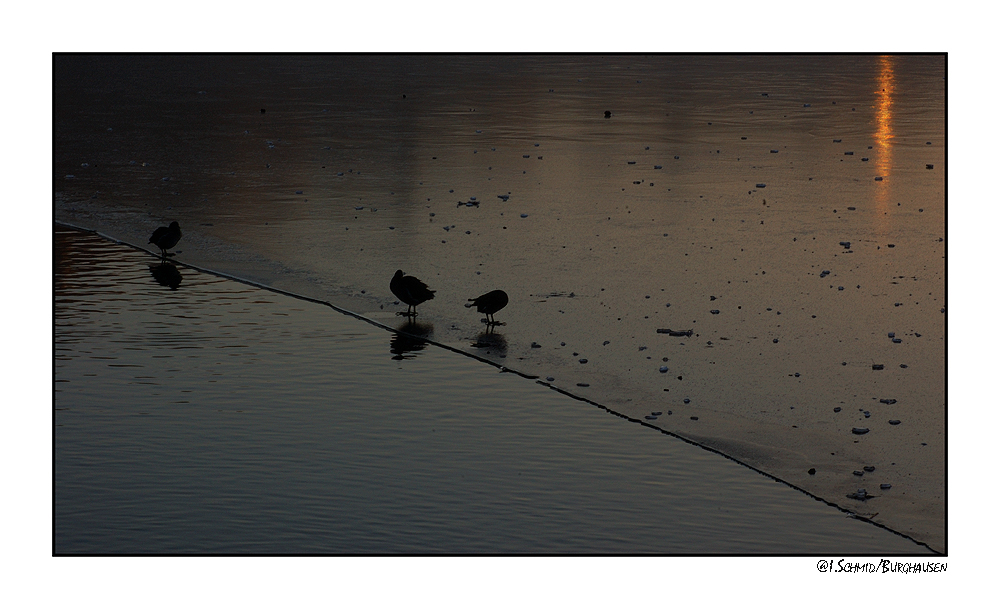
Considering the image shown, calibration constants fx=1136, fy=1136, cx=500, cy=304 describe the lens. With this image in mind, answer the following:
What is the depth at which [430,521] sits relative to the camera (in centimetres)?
783

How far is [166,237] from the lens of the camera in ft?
51.4

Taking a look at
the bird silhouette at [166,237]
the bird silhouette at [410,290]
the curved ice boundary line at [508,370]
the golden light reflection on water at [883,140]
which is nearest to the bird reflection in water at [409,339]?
the curved ice boundary line at [508,370]

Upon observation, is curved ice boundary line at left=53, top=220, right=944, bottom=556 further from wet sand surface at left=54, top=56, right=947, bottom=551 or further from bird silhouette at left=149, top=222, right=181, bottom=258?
bird silhouette at left=149, top=222, right=181, bottom=258

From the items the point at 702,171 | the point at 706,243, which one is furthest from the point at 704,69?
the point at 706,243

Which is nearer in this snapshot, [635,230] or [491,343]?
[491,343]

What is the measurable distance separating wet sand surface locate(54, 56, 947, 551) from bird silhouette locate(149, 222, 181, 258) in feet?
1.28

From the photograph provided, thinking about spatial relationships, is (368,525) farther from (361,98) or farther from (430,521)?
(361,98)

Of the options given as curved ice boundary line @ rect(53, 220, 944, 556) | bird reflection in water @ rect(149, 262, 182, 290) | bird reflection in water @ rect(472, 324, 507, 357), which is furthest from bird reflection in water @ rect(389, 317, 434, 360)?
bird reflection in water @ rect(149, 262, 182, 290)

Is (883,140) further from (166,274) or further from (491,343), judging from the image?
(166,274)

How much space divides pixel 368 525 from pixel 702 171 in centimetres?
1503

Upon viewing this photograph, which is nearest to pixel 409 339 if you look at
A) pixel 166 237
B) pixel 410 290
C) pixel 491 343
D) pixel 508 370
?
pixel 410 290

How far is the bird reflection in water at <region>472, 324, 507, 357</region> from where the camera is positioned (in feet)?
38.1

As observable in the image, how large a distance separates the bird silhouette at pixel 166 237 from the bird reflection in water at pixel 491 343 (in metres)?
5.63

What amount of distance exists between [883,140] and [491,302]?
615 inches
